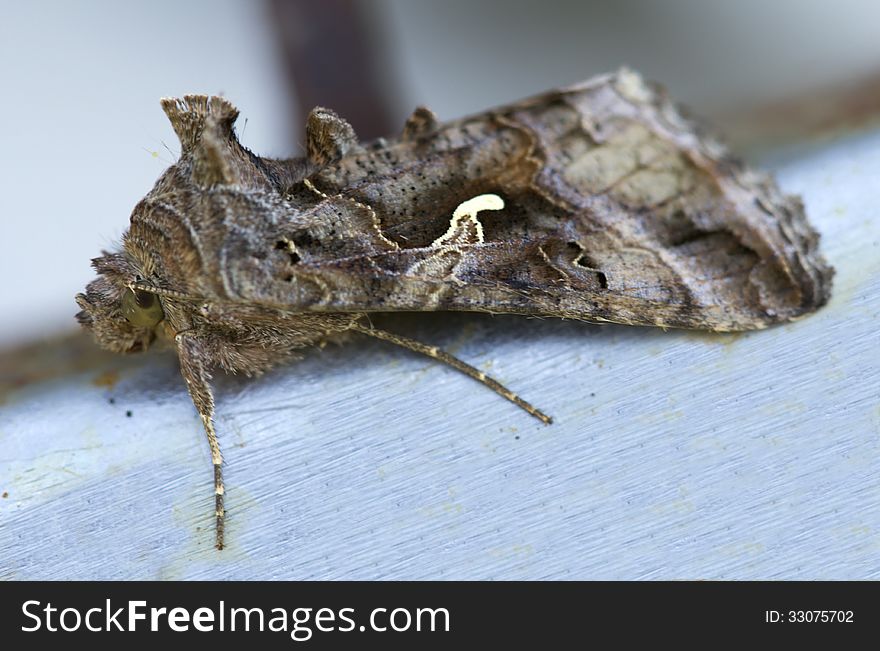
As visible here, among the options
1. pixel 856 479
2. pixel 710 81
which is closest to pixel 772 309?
pixel 856 479

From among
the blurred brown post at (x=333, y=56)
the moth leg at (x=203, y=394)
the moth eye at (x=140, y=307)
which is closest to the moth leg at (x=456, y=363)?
the moth leg at (x=203, y=394)

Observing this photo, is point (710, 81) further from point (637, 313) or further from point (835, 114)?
point (637, 313)

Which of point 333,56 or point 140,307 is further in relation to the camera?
point 333,56

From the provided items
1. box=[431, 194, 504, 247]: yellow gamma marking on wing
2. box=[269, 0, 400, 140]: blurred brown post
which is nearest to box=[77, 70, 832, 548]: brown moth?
box=[431, 194, 504, 247]: yellow gamma marking on wing

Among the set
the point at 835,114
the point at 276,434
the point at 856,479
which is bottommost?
the point at 856,479

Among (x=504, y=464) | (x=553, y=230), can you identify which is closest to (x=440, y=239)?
(x=553, y=230)

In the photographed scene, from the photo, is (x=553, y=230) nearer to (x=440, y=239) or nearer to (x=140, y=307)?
(x=440, y=239)
